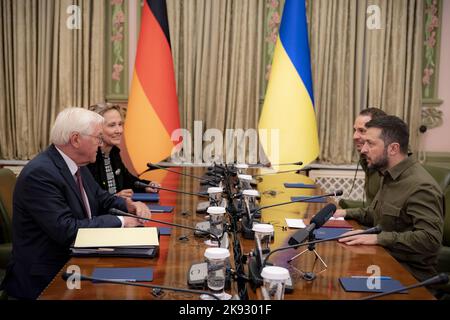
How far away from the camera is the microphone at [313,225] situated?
1.67 m

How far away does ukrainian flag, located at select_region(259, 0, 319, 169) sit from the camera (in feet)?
14.4

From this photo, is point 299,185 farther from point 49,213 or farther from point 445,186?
point 49,213

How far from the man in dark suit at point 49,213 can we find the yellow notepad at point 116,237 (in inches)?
3.4

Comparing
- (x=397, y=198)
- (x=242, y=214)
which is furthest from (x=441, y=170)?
(x=242, y=214)

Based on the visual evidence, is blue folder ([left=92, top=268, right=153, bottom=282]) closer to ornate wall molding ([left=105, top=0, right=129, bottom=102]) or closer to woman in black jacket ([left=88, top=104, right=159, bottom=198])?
woman in black jacket ([left=88, top=104, right=159, bottom=198])

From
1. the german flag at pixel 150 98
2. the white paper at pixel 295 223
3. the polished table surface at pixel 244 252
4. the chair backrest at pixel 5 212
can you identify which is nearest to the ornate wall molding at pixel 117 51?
the german flag at pixel 150 98

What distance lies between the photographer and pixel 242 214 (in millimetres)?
2311

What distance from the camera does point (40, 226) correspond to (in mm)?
1993

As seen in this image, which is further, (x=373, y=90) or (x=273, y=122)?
(x=373, y=90)

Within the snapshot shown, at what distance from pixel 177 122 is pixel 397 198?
2654 mm

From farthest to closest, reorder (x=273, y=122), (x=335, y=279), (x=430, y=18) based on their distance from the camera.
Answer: (x=430, y=18) < (x=273, y=122) < (x=335, y=279)

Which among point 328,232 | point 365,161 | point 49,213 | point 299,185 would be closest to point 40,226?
point 49,213
